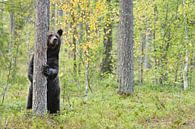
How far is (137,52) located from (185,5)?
4735 millimetres

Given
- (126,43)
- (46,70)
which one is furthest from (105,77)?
(46,70)

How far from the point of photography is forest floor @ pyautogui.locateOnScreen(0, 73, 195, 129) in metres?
9.46

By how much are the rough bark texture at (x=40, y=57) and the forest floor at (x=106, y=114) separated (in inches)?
13.5

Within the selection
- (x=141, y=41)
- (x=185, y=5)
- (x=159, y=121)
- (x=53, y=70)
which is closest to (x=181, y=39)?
(x=185, y=5)

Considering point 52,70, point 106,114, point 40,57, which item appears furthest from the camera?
point 106,114

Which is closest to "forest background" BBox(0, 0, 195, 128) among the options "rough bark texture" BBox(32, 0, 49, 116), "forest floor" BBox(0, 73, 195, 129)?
"forest floor" BBox(0, 73, 195, 129)

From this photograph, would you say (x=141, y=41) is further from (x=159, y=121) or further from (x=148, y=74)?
(x=159, y=121)

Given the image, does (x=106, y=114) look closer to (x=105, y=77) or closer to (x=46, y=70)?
(x=46, y=70)

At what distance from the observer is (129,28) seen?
50.3 feet

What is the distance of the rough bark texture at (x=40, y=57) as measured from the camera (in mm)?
9273

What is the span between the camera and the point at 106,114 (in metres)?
11.4

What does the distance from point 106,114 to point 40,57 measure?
3.08 meters

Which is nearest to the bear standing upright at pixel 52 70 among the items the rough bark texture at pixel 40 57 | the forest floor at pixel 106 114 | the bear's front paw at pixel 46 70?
the bear's front paw at pixel 46 70

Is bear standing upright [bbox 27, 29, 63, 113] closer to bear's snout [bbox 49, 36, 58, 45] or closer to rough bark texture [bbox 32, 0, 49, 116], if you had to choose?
bear's snout [bbox 49, 36, 58, 45]
